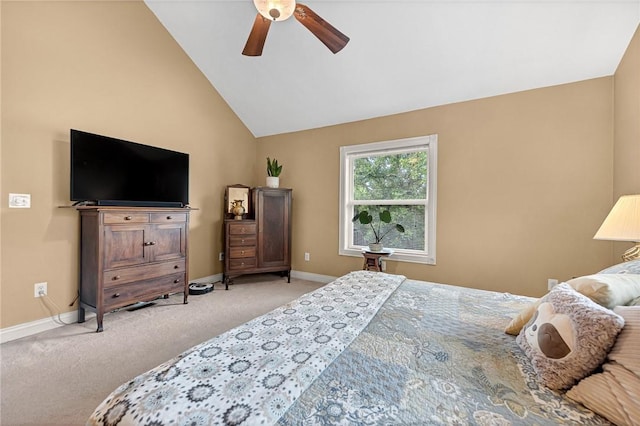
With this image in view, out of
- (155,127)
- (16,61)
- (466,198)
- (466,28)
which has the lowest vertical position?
(466,198)

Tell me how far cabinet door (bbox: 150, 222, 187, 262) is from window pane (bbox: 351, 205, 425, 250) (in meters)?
2.25

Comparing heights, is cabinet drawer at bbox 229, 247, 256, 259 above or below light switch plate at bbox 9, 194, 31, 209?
below

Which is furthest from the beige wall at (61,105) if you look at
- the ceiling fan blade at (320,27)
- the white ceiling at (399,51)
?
the ceiling fan blade at (320,27)

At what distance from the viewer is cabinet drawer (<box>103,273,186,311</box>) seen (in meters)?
2.30

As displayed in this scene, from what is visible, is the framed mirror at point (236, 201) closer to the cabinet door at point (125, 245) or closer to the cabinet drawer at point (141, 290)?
the cabinet drawer at point (141, 290)

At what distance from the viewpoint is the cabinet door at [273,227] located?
3723mm

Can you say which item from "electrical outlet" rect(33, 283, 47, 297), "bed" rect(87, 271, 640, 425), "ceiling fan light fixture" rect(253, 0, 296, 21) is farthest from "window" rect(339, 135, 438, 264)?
"electrical outlet" rect(33, 283, 47, 297)

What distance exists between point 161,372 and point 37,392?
1.54 meters

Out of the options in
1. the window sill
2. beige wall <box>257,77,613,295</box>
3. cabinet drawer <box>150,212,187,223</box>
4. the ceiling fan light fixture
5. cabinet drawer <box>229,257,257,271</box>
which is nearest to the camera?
the ceiling fan light fixture

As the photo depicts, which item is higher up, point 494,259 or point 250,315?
point 494,259

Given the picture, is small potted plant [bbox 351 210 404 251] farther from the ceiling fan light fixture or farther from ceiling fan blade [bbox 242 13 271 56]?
the ceiling fan light fixture

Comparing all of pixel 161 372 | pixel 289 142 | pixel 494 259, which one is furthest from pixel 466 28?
pixel 161 372

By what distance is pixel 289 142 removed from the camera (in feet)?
13.6

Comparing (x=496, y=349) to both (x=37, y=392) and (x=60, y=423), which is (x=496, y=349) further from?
(x=37, y=392)
